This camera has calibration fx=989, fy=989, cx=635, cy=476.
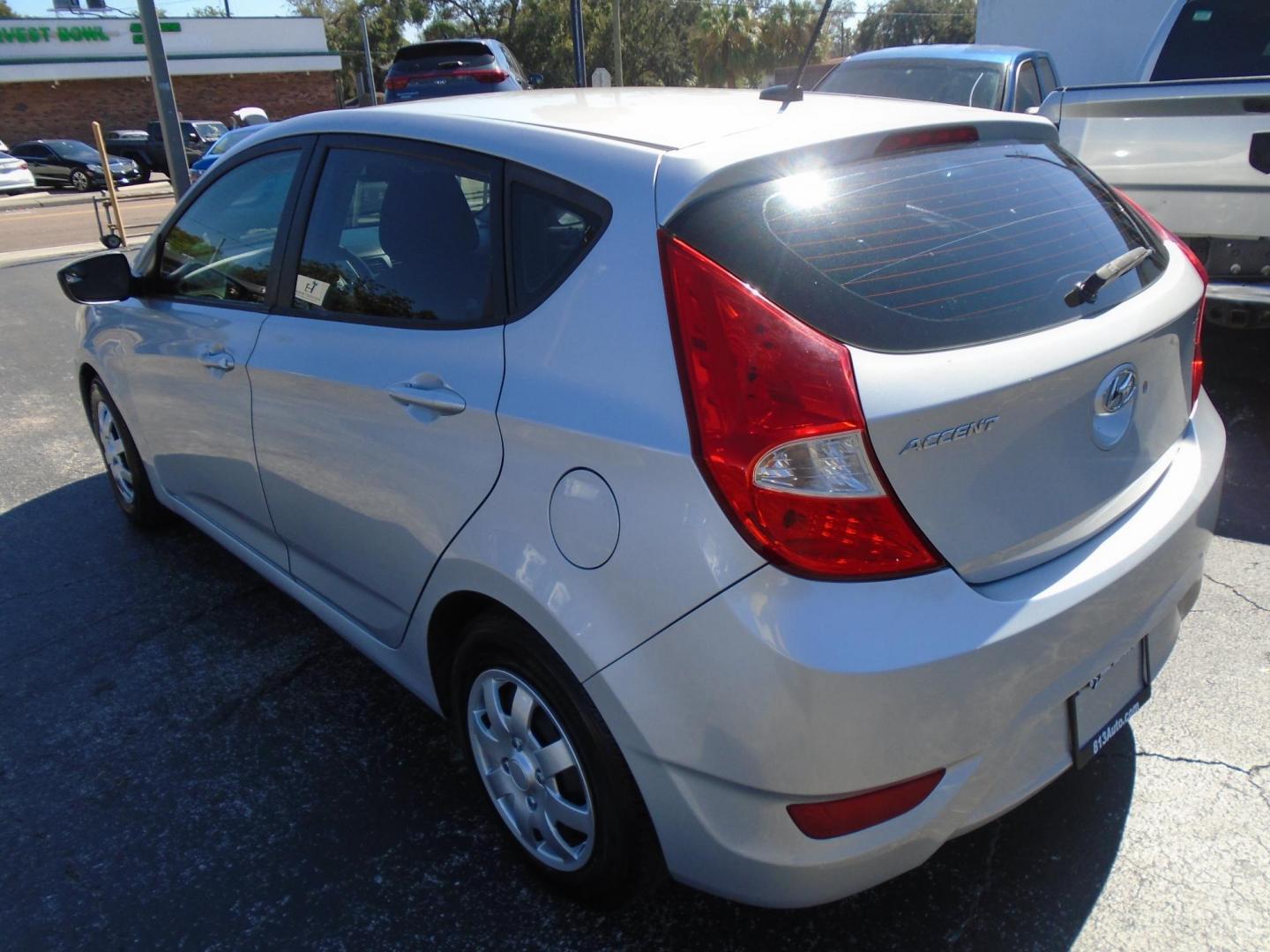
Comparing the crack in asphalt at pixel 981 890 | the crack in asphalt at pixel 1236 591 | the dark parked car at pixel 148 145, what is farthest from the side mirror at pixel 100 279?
the dark parked car at pixel 148 145

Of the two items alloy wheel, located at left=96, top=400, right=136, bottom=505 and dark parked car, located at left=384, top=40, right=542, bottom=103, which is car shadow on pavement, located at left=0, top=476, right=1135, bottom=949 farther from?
dark parked car, located at left=384, top=40, right=542, bottom=103

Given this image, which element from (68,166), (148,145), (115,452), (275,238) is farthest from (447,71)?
(148,145)

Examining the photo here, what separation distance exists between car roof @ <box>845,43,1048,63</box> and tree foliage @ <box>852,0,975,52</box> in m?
53.1

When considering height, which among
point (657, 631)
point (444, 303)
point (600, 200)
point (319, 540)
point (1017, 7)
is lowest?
point (319, 540)

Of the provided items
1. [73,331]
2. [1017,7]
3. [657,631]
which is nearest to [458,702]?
[657,631]

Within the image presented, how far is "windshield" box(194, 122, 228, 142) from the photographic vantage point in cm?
3008

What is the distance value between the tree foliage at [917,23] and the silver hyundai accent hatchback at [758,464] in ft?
197

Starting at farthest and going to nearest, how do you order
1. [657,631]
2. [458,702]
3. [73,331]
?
[73,331]
[458,702]
[657,631]

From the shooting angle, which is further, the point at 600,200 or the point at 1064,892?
the point at 1064,892

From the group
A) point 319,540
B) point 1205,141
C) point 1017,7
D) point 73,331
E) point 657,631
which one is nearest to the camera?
point 657,631

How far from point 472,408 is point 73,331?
8089mm

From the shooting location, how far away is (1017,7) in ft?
32.9

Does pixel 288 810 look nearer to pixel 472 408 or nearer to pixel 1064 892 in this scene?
pixel 472 408

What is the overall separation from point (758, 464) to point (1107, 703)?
100cm
